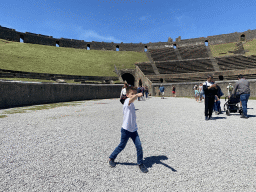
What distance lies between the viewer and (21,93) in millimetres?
12477

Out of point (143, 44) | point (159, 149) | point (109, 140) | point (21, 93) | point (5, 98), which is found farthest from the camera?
point (143, 44)

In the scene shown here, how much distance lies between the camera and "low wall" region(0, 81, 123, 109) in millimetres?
11516

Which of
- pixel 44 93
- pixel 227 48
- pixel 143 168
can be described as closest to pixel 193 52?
pixel 227 48

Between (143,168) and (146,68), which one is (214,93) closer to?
(143,168)

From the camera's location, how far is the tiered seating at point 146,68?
36.4 meters

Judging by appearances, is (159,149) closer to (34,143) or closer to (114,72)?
A: (34,143)

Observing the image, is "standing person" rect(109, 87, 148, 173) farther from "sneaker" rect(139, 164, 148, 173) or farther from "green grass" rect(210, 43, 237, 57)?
"green grass" rect(210, 43, 237, 57)

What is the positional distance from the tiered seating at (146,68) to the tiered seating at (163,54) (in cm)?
871

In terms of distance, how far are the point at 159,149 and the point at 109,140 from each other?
1.48 m

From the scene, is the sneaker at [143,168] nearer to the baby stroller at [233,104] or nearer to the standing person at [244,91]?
the standing person at [244,91]

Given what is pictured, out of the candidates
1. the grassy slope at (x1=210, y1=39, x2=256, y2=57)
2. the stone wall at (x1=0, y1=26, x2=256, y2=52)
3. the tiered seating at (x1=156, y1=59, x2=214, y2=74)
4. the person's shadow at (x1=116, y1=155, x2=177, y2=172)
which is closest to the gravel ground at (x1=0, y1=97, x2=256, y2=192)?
the person's shadow at (x1=116, y1=155, x2=177, y2=172)

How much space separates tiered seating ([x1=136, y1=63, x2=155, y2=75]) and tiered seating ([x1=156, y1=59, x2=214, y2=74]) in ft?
6.67

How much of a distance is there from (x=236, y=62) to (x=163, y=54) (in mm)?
20767

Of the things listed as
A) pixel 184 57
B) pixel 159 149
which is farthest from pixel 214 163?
pixel 184 57
